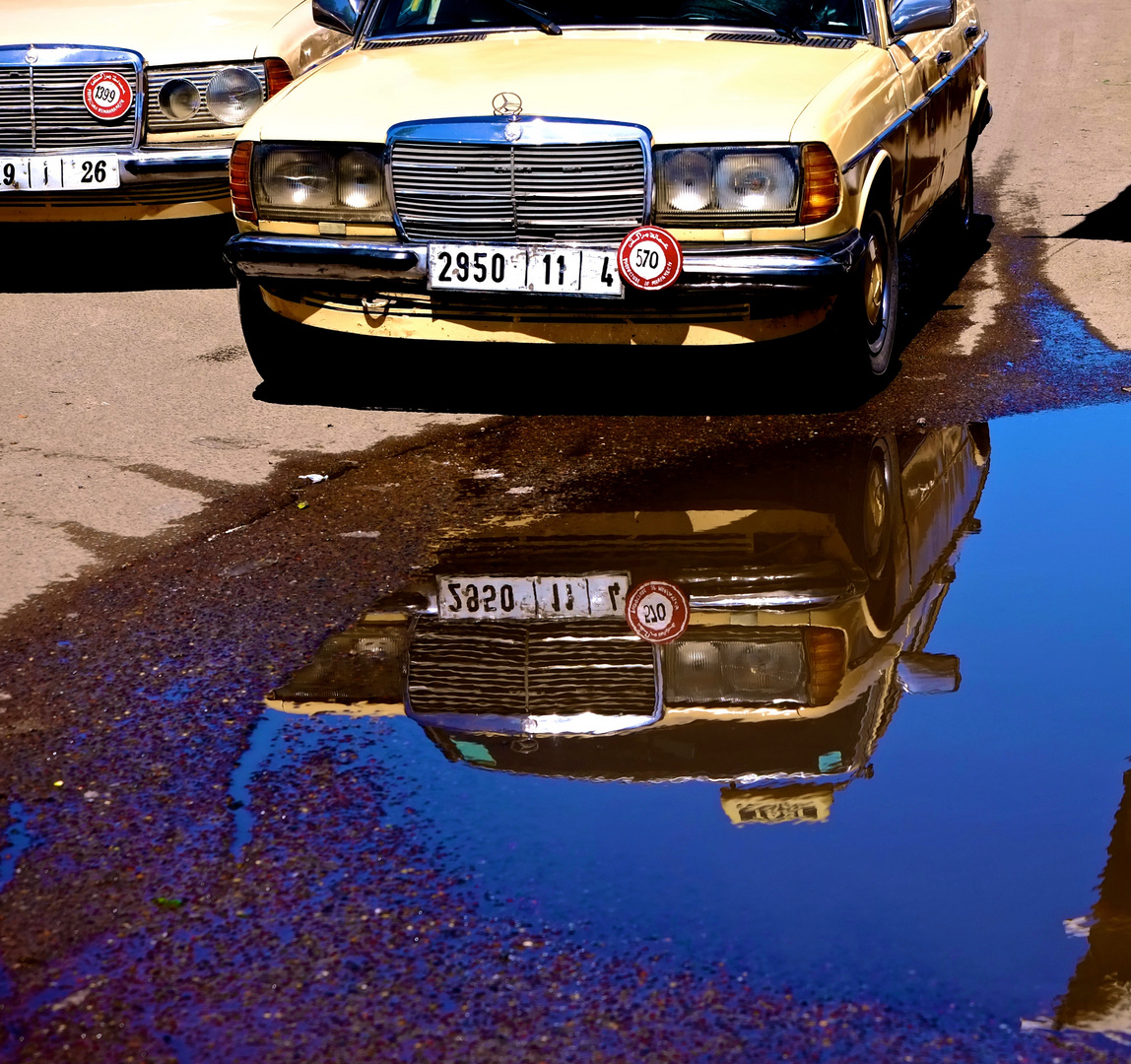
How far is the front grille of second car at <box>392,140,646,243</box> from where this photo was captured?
549 centimetres

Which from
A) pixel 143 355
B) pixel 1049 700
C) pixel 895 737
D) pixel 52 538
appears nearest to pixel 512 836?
pixel 895 737

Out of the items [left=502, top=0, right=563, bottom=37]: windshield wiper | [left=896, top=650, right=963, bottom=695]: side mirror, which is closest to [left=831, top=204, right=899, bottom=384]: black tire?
[left=502, top=0, right=563, bottom=37]: windshield wiper

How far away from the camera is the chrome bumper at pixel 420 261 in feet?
17.8

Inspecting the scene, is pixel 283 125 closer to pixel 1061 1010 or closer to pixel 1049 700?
pixel 1049 700

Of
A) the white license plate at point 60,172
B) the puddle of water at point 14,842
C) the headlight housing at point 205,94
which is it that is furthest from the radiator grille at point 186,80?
the puddle of water at point 14,842

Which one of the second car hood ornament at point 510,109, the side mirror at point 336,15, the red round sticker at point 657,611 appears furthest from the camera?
the side mirror at point 336,15

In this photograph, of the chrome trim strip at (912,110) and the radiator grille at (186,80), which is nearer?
the chrome trim strip at (912,110)

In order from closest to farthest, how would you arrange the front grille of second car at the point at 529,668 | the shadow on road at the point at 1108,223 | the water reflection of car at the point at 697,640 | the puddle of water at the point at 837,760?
the puddle of water at the point at 837,760, the water reflection of car at the point at 697,640, the front grille of second car at the point at 529,668, the shadow on road at the point at 1108,223

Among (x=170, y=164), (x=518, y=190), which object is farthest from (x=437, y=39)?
(x=170, y=164)

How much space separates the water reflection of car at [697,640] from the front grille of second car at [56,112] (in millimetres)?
3701

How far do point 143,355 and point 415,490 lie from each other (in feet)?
7.23

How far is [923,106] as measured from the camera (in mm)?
6781

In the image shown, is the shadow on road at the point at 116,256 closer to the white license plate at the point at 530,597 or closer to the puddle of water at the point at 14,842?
the white license plate at the point at 530,597

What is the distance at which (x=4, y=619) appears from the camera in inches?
164
